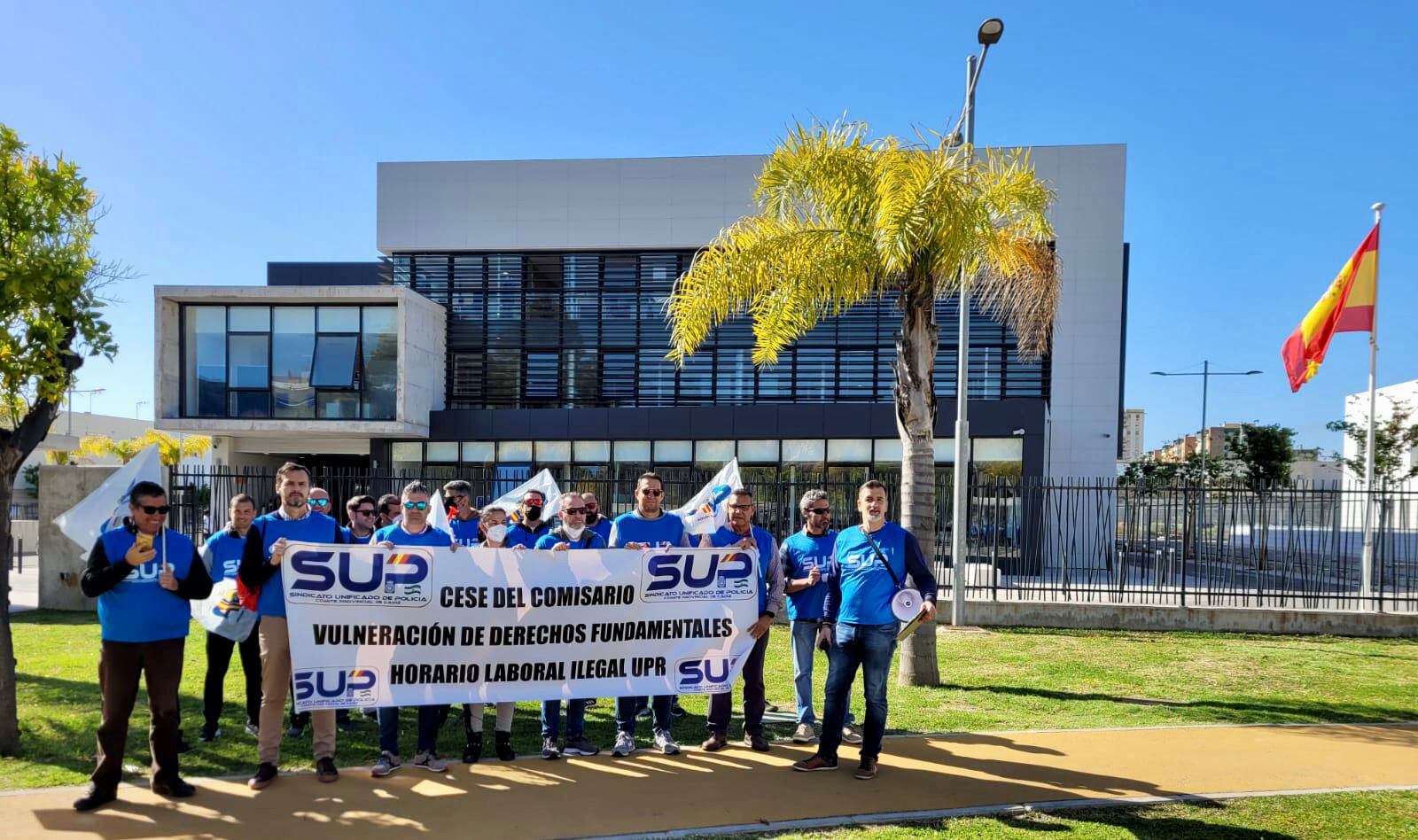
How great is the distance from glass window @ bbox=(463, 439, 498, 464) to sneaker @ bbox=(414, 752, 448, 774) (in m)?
19.2

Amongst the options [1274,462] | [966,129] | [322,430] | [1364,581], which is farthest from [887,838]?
[1274,462]

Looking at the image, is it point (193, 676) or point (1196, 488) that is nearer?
point (193, 676)

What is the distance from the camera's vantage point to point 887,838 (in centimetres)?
473

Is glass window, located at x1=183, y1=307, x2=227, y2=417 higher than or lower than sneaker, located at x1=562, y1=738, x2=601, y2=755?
higher

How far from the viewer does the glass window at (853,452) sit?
901 inches

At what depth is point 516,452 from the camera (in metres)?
24.1

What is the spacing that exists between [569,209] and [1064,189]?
14.4 meters

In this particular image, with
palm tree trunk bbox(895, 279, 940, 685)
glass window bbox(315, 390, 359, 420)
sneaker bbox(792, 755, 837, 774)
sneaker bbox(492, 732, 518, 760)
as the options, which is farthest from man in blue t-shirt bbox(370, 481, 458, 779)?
glass window bbox(315, 390, 359, 420)

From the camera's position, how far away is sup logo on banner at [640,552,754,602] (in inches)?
245

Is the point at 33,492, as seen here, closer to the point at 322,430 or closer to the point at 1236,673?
the point at 322,430

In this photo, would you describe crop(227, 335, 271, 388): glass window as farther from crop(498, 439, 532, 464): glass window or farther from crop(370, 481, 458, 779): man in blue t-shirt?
crop(370, 481, 458, 779): man in blue t-shirt

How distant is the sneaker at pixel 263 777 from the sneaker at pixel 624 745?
2.22 meters

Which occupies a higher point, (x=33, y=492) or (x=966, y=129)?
(x=966, y=129)

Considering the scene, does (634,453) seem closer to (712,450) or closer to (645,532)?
(712,450)
